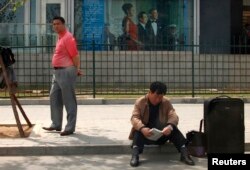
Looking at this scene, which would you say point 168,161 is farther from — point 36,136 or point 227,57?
point 227,57

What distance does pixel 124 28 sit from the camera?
20.7 metres

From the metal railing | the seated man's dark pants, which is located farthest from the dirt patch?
the metal railing

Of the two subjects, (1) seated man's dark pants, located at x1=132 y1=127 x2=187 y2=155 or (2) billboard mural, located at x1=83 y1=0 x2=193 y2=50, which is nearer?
(1) seated man's dark pants, located at x1=132 y1=127 x2=187 y2=155

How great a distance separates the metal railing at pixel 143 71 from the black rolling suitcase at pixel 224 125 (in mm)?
8116

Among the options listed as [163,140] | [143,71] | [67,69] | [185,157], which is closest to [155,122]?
[163,140]

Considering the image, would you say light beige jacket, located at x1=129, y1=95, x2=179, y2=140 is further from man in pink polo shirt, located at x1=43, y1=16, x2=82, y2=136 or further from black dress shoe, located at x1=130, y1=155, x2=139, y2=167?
man in pink polo shirt, located at x1=43, y1=16, x2=82, y2=136

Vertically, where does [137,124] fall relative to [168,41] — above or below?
below

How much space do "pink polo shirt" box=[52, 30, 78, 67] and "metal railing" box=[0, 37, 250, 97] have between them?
677 centimetres

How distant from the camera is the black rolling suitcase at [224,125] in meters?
7.53

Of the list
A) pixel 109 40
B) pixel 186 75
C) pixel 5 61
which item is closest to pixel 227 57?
pixel 186 75

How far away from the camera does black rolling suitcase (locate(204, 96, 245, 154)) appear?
296 inches

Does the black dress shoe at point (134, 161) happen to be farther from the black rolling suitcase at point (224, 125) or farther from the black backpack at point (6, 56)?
the black backpack at point (6, 56)

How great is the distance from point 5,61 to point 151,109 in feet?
9.39

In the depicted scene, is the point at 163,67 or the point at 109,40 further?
the point at 109,40
